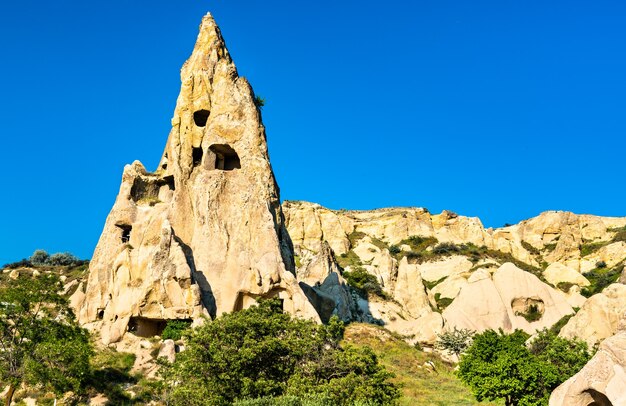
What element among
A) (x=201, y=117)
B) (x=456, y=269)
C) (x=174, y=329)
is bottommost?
(x=174, y=329)

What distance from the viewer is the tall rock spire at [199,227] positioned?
3553 cm

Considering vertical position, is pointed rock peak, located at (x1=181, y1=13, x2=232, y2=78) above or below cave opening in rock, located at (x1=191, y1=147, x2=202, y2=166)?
above

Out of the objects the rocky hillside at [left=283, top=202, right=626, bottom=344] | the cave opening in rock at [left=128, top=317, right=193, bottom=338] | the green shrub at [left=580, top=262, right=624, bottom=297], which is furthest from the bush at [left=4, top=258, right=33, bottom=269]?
the green shrub at [left=580, top=262, right=624, bottom=297]

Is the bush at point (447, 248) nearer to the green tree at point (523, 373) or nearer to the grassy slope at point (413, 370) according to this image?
the grassy slope at point (413, 370)

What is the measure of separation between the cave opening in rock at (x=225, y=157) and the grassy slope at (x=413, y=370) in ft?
42.1

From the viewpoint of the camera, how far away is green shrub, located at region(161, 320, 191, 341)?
112 feet

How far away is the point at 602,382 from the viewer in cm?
1172

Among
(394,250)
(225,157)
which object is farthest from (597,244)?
(225,157)

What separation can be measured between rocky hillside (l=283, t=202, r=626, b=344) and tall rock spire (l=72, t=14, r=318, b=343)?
251 inches

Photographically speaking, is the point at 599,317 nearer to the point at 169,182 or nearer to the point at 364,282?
the point at 364,282

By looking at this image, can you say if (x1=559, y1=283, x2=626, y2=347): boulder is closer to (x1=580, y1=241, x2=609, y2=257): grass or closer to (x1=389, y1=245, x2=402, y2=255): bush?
(x1=580, y1=241, x2=609, y2=257): grass

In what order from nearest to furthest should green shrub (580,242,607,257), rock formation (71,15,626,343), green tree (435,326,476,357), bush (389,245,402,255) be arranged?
rock formation (71,15,626,343) < green tree (435,326,476,357) < green shrub (580,242,607,257) < bush (389,245,402,255)

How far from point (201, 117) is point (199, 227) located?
8.71 meters

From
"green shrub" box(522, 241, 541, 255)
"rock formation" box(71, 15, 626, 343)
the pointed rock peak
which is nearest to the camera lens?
"rock formation" box(71, 15, 626, 343)
